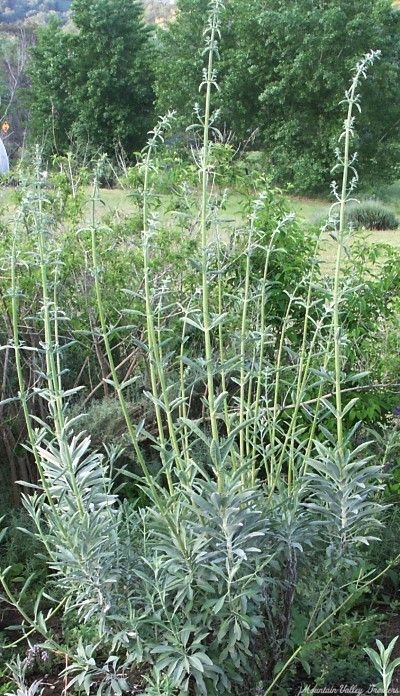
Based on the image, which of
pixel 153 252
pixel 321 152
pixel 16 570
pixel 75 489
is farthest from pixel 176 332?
pixel 321 152

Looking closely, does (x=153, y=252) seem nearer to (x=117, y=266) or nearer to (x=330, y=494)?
(x=117, y=266)

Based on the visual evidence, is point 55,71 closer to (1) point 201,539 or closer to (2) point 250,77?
(2) point 250,77

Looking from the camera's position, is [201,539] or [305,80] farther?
[305,80]

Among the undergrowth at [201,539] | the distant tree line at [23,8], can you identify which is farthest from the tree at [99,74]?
the undergrowth at [201,539]

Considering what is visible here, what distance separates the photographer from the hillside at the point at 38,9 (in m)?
44.5

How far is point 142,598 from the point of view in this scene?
8.18 ft

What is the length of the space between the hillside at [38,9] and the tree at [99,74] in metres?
10.8

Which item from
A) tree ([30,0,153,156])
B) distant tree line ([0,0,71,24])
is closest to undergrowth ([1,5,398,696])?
tree ([30,0,153,156])

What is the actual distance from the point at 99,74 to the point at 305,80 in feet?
28.0

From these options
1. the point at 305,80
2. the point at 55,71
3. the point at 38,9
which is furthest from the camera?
the point at 38,9

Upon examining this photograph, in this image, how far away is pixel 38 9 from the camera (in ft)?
155

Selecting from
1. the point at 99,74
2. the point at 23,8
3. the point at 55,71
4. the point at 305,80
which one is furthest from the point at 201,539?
the point at 23,8

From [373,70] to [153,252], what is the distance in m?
26.1

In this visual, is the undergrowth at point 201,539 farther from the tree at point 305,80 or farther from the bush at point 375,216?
the tree at point 305,80
